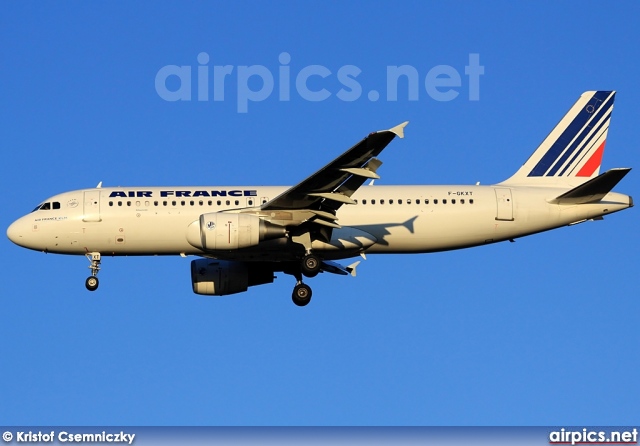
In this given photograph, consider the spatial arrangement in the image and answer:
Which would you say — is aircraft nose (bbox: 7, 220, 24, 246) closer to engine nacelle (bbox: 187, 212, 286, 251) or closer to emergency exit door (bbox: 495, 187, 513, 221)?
engine nacelle (bbox: 187, 212, 286, 251)

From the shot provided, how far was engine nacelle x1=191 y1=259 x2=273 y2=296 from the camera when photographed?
56875mm

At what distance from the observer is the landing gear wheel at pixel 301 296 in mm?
54812

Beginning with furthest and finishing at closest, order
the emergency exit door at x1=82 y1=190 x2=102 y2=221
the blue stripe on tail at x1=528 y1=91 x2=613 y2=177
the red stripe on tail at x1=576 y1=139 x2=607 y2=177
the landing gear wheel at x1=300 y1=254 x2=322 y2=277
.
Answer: the red stripe on tail at x1=576 y1=139 x2=607 y2=177 < the blue stripe on tail at x1=528 y1=91 x2=613 y2=177 < the emergency exit door at x1=82 y1=190 x2=102 y2=221 < the landing gear wheel at x1=300 y1=254 x2=322 y2=277

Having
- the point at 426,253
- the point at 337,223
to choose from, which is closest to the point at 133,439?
the point at 337,223

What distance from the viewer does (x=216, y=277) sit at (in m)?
56.8

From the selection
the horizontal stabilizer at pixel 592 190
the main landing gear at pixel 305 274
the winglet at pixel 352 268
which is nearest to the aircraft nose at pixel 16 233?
the main landing gear at pixel 305 274

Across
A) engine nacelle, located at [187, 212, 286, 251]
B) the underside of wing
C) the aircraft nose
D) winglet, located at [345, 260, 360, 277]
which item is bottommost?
winglet, located at [345, 260, 360, 277]

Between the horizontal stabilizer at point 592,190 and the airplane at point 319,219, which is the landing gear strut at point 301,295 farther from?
the horizontal stabilizer at point 592,190

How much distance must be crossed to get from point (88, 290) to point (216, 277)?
17.4 feet

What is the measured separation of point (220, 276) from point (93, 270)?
5.25 meters

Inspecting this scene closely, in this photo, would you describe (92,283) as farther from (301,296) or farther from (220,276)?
(301,296)

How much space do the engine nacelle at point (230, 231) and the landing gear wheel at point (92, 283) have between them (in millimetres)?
5725

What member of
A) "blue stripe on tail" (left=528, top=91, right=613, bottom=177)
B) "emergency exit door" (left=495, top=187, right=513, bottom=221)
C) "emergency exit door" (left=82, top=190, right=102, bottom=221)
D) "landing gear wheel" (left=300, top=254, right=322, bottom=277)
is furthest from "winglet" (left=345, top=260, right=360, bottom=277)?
"emergency exit door" (left=82, top=190, right=102, bottom=221)

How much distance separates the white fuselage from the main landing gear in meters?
0.82
